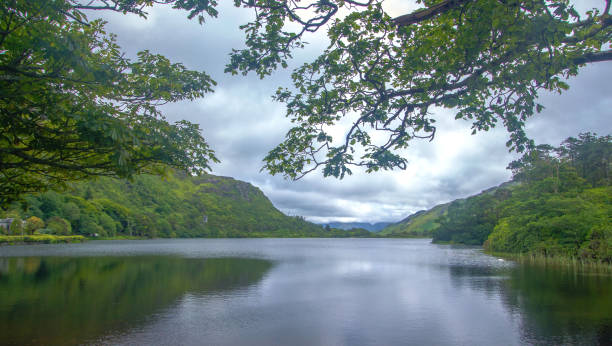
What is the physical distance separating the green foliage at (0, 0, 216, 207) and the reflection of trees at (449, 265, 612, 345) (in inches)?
680

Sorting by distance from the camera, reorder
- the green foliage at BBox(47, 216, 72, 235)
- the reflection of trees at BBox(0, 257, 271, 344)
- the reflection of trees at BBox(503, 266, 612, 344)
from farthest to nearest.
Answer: the green foliage at BBox(47, 216, 72, 235)
the reflection of trees at BBox(0, 257, 271, 344)
the reflection of trees at BBox(503, 266, 612, 344)

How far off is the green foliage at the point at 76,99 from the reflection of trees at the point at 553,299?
17.3 meters

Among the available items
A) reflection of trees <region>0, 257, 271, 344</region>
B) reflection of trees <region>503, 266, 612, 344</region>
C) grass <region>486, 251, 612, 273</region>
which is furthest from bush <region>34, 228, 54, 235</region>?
grass <region>486, 251, 612, 273</region>

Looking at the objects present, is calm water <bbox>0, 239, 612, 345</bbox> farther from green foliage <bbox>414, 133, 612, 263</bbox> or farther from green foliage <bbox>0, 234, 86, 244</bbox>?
green foliage <bbox>0, 234, 86, 244</bbox>

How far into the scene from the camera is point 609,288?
27.0m

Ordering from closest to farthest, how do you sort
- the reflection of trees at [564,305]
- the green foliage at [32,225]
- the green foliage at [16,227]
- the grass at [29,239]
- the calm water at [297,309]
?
the calm water at [297,309]
the reflection of trees at [564,305]
the grass at [29,239]
the green foliage at [16,227]
the green foliage at [32,225]

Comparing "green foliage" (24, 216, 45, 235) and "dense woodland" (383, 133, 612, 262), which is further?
"green foliage" (24, 216, 45, 235)

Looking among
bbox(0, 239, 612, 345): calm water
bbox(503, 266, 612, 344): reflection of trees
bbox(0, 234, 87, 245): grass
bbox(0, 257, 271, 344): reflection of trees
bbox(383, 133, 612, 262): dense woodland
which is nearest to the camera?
bbox(0, 239, 612, 345): calm water

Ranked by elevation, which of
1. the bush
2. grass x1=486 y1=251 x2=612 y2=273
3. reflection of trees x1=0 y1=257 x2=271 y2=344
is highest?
grass x1=486 y1=251 x2=612 y2=273

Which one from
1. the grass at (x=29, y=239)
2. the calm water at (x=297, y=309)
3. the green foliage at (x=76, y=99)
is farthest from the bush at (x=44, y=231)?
the green foliage at (x=76, y=99)

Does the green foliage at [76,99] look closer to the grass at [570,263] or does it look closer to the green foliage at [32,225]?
the grass at [570,263]

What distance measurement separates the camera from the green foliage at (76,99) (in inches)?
294

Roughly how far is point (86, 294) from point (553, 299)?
31.2 meters

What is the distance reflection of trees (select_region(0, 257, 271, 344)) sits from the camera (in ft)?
54.2
